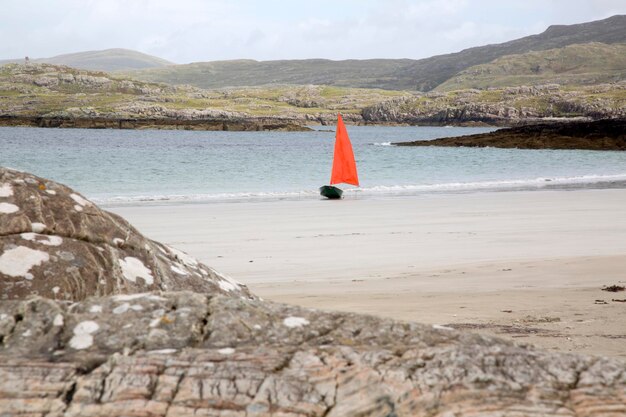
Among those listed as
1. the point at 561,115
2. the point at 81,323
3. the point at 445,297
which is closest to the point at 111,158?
the point at 445,297

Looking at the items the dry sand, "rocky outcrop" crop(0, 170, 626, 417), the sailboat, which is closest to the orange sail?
the sailboat

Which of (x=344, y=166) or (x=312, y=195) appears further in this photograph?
(x=344, y=166)

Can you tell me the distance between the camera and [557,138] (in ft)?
281

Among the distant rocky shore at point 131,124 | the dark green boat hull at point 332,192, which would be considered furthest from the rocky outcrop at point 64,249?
the distant rocky shore at point 131,124

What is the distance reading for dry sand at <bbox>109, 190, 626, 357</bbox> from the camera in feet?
28.6

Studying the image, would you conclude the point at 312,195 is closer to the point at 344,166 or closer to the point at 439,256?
the point at 344,166

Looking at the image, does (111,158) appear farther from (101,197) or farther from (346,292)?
(346,292)

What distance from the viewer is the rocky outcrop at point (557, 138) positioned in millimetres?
80562

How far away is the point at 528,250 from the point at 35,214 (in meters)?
12.6

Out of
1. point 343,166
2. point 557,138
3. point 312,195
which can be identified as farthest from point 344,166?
point 557,138

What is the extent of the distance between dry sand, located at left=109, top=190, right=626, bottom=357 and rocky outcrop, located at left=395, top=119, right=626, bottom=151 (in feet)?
179

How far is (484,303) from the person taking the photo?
9.62 m

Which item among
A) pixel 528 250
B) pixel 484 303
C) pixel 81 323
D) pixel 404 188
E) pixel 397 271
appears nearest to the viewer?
pixel 81 323

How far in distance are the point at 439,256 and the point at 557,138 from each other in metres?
74.5
